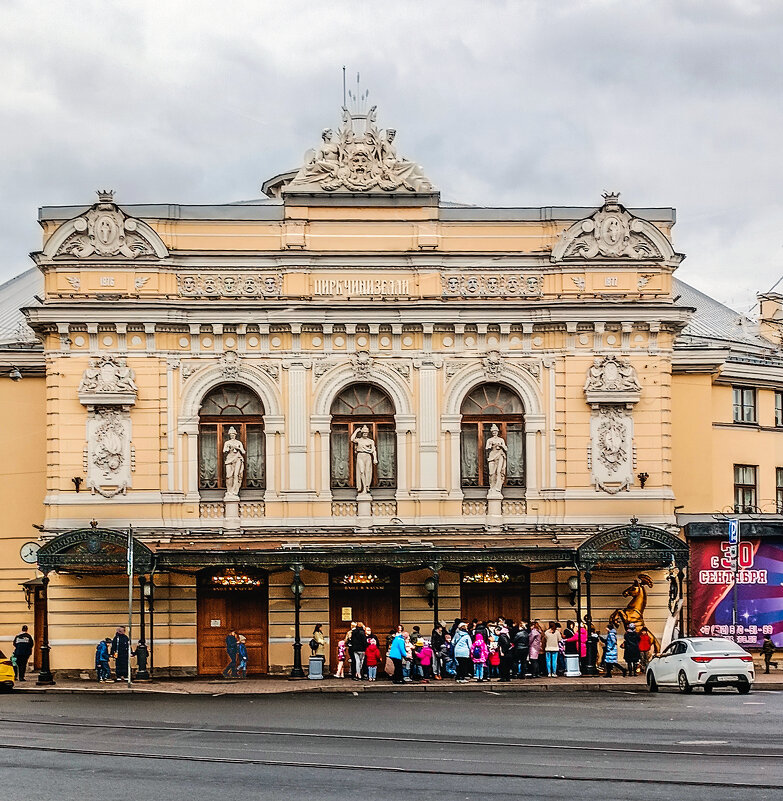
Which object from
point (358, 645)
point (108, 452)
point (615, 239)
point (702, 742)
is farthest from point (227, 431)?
point (702, 742)

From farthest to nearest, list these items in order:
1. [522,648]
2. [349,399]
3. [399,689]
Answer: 1. [349,399]
2. [522,648]
3. [399,689]

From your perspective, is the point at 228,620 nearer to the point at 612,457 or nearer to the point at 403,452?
the point at 403,452

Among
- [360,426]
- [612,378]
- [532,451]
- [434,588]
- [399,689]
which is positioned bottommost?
[399,689]

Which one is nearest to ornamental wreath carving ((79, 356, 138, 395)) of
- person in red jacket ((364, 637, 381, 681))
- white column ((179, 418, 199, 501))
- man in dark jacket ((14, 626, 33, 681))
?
white column ((179, 418, 199, 501))

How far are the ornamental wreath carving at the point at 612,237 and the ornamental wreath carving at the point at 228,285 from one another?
323 inches

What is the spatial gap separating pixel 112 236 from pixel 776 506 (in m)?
23.7

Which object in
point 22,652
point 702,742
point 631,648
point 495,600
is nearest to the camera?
point 702,742

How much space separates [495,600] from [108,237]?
15.0m

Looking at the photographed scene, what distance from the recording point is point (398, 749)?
77.5ft

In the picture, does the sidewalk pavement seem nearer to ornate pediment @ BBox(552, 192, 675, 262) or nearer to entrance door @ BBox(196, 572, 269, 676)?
entrance door @ BBox(196, 572, 269, 676)

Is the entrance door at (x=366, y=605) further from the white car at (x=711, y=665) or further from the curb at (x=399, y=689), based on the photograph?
the white car at (x=711, y=665)

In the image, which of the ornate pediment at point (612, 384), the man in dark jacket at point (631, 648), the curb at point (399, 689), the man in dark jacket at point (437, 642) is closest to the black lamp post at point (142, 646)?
the curb at point (399, 689)

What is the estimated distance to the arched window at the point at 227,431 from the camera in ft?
145

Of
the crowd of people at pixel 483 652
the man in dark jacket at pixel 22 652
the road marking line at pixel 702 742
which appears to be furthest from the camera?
the man in dark jacket at pixel 22 652
